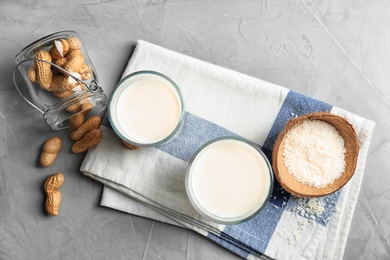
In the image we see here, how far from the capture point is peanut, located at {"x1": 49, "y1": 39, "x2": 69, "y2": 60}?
94cm

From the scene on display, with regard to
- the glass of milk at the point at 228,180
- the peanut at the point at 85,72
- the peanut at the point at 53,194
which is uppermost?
the peanut at the point at 85,72

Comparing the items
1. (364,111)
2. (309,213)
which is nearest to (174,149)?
(309,213)

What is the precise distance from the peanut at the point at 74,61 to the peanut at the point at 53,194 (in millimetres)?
212

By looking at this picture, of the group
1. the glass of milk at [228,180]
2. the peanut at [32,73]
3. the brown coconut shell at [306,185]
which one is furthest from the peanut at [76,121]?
the brown coconut shell at [306,185]

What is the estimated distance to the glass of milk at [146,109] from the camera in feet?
3.01

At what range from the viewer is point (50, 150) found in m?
0.98

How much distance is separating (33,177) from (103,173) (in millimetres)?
148

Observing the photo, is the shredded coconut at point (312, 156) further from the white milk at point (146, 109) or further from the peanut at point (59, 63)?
the peanut at point (59, 63)

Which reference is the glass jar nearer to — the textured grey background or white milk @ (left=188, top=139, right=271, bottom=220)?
the textured grey background

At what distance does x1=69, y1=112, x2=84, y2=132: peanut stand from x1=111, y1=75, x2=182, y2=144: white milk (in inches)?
3.4

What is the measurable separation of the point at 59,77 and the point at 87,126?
0.35 ft

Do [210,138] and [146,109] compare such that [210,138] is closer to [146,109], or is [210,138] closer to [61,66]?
[146,109]

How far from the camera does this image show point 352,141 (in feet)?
2.94

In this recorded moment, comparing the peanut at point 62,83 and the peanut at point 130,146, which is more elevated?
the peanut at point 62,83
